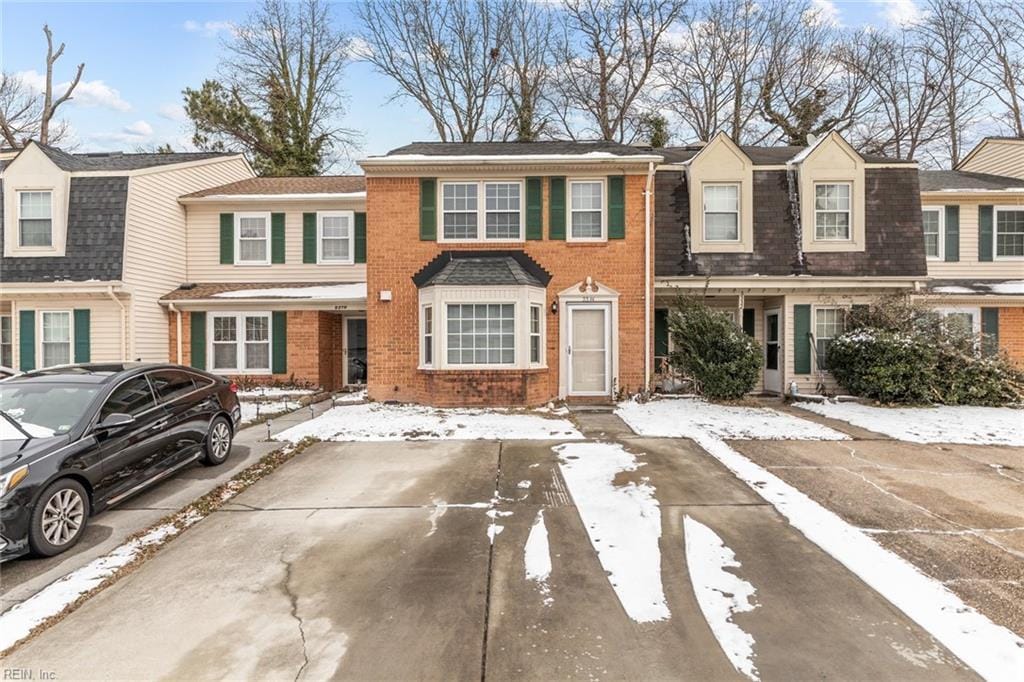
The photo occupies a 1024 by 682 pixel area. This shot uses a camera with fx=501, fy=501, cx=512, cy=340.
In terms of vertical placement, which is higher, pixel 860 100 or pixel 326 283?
pixel 860 100

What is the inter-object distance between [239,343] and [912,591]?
1423 centimetres

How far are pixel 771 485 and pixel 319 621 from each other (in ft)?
16.0

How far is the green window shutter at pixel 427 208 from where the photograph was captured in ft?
37.2

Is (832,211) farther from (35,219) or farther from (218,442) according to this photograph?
(35,219)

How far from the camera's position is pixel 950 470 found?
251 inches

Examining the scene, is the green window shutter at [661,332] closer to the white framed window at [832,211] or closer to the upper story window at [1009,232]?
the white framed window at [832,211]

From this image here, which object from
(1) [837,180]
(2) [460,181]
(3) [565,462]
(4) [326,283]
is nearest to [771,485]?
(3) [565,462]

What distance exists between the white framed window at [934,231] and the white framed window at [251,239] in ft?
59.6

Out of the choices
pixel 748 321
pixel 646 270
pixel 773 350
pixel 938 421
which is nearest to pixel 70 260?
pixel 646 270

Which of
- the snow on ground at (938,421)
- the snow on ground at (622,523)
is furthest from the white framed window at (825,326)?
the snow on ground at (622,523)

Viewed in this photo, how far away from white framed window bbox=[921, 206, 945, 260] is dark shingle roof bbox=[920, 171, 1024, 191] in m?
0.64

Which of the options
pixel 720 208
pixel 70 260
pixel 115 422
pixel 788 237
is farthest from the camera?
pixel 720 208

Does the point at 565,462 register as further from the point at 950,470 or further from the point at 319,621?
the point at 950,470

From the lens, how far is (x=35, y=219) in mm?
12219
